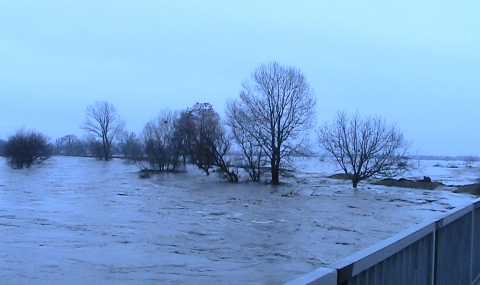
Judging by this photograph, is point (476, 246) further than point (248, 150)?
No

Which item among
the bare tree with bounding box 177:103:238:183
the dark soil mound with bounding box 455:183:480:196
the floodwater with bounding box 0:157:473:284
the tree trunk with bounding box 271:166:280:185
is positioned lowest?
the floodwater with bounding box 0:157:473:284

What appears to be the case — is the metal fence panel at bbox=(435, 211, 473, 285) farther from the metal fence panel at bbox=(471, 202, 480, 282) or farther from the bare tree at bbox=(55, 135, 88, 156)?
the bare tree at bbox=(55, 135, 88, 156)

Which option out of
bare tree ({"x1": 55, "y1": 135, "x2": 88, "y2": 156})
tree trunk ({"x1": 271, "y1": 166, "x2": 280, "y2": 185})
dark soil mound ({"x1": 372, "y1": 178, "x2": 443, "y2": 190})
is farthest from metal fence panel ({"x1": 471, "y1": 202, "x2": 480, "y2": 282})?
bare tree ({"x1": 55, "y1": 135, "x2": 88, "y2": 156})

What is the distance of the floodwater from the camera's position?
11570 millimetres

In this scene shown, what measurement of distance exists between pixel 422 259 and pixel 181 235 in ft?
43.8

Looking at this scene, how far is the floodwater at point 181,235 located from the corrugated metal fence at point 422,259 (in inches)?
99.6

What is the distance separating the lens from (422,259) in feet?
13.4

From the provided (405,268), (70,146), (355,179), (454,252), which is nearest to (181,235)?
(454,252)

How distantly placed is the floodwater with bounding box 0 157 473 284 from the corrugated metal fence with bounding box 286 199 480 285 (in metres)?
2.53

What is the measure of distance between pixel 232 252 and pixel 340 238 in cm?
478

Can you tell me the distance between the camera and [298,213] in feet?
80.2

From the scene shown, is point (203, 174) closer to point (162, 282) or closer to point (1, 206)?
point (1, 206)

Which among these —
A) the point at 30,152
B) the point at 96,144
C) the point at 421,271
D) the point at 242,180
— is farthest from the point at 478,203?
the point at 96,144

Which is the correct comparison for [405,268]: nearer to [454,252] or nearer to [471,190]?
[454,252]
